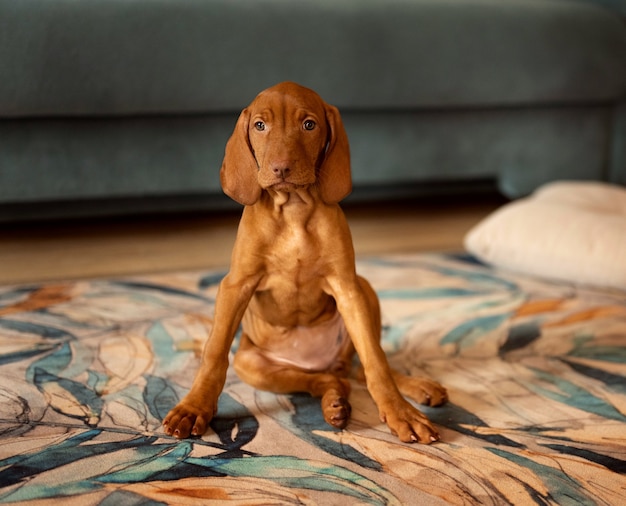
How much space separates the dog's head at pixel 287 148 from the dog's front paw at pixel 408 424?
406mm

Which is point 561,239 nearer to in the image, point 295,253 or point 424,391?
point 424,391

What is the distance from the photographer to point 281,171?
1.35 meters

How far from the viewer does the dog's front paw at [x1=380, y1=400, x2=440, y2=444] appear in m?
1.36

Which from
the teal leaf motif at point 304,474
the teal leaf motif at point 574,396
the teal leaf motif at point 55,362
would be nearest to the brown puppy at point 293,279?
the teal leaf motif at point 304,474

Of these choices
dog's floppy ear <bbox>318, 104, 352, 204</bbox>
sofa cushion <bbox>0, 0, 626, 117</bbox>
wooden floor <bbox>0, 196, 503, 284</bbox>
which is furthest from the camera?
wooden floor <bbox>0, 196, 503, 284</bbox>

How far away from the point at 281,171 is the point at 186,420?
474 mm

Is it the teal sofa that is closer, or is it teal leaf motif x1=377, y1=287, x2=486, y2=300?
teal leaf motif x1=377, y1=287, x2=486, y2=300

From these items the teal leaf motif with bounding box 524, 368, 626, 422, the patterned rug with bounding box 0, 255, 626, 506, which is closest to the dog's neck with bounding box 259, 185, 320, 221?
the patterned rug with bounding box 0, 255, 626, 506

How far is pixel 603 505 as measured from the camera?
1.18 meters

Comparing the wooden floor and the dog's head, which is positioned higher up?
the dog's head

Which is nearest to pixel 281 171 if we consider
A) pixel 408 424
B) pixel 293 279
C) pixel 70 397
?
pixel 293 279

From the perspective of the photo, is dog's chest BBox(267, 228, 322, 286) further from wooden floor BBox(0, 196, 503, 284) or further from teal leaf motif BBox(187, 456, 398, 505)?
wooden floor BBox(0, 196, 503, 284)

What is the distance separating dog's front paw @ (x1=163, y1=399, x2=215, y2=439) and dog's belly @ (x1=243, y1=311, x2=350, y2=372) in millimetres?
239

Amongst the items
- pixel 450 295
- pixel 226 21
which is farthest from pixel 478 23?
pixel 450 295
